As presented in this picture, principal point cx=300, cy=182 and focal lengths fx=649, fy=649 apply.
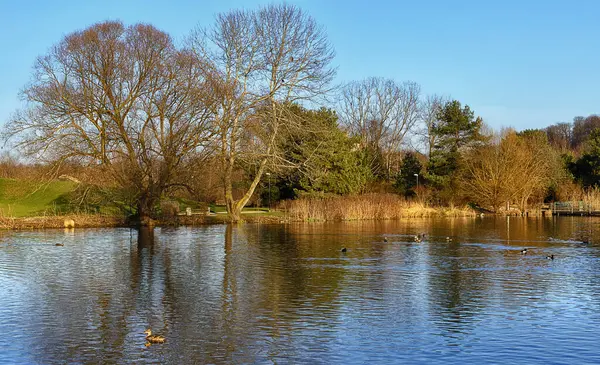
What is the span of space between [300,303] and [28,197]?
116 ft

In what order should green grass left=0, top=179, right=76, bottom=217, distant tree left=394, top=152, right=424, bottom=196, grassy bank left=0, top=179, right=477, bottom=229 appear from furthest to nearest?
1. distant tree left=394, top=152, right=424, bottom=196
2. green grass left=0, top=179, right=76, bottom=217
3. grassy bank left=0, top=179, right=477, bottom=229

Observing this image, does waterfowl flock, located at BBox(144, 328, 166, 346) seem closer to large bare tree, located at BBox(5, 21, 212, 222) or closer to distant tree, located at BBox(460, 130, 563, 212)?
large bare tree, located at BBox(5, 21, 212, 222)

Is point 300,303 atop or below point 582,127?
below

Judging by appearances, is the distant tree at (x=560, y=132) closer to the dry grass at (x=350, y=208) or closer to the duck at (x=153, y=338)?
the dry grass at (x=350, y=208)

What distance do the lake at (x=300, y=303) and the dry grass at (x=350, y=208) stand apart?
17.6 metres

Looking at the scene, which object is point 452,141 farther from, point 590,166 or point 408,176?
point 590,166

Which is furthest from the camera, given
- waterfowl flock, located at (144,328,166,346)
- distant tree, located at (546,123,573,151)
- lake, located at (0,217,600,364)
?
distant tree, located at (546,123,573,151)

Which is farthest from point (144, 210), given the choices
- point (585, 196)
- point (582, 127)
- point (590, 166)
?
point (582, 127)

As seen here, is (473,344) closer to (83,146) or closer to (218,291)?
(218,291)

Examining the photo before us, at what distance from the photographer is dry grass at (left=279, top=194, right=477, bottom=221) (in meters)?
45.9

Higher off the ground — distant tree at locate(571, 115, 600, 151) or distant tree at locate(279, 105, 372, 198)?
distant tree at locate(571, 115, 600, 151)

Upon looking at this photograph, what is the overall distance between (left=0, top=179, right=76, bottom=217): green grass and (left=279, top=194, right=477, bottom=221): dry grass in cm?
1538

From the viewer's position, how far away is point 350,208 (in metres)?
46.6

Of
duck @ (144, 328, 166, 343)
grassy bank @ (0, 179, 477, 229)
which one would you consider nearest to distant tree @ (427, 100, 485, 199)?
grassy bank @ (0, 179, 477, 229)
